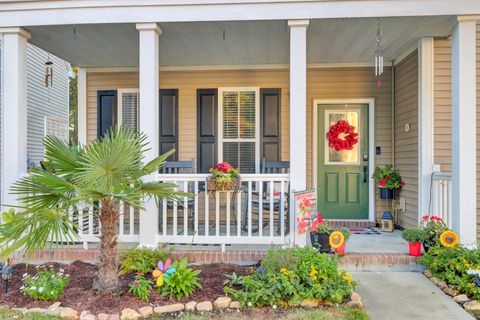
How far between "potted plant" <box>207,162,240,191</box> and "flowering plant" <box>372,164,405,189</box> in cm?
241

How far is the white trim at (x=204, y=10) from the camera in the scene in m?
3.41

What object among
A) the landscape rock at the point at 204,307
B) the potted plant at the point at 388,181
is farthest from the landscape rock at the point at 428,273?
the landscape rock at the point at 204,307

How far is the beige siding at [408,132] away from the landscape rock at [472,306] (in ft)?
5.71

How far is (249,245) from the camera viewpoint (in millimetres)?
3982

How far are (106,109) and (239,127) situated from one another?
2175 mm

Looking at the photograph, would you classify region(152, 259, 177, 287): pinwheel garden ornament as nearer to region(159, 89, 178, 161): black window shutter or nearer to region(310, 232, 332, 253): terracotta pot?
region(310, 232, 332, 253): terracotta pot

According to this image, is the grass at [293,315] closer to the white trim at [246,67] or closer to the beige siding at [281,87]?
the beige siding at [281,87]

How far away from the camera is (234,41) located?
4.29m

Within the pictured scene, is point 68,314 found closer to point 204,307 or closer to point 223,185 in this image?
point 204,307

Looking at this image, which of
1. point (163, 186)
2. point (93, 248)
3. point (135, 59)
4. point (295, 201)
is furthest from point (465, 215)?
point (135, 59)

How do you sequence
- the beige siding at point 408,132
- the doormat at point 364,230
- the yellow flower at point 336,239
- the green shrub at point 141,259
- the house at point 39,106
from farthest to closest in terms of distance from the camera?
the house at point 39,106, the doormat at point 364,230, the beige siding at point 408,132, the yellow flower at point 336,239, the green shrub at point 141,259

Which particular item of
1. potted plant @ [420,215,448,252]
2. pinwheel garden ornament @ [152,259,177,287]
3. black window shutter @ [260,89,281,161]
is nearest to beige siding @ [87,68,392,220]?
black window shutter @ [260,89,281,161]

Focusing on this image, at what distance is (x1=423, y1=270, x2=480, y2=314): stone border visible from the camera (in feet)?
8.78

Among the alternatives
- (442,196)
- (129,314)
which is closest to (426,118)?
(442,196)
